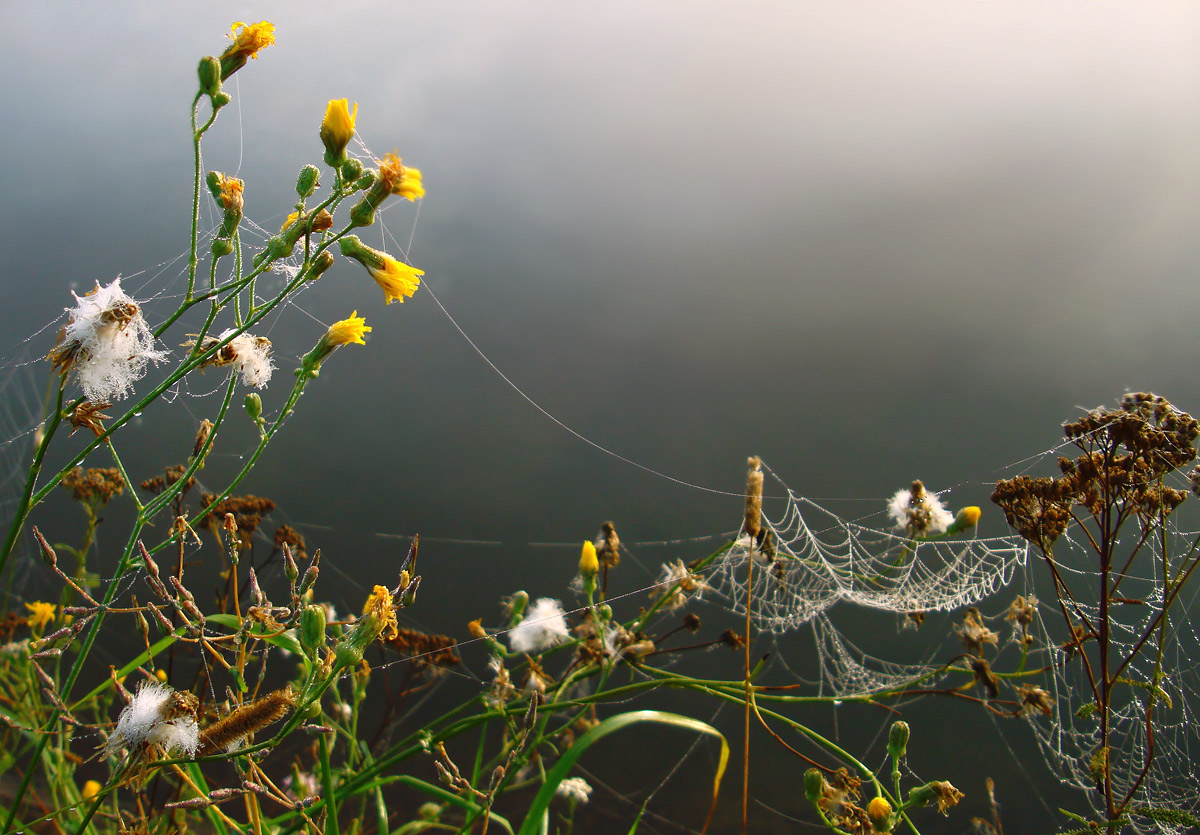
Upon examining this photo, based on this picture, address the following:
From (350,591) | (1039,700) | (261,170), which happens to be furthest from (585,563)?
(261,170)

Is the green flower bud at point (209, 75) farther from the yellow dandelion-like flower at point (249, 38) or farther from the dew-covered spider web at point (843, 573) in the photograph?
the dew-covered spider web at point (843, 573)

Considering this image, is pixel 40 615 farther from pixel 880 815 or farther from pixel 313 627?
pixel 880 815

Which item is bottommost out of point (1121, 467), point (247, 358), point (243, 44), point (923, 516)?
point (247, 358)

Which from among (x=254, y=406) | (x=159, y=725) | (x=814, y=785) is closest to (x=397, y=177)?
(x=254, y=406)

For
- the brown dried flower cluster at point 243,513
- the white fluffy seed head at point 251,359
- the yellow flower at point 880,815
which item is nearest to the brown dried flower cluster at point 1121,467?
the yellow flower at point 880,815

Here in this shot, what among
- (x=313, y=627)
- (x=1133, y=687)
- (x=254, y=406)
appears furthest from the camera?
(x=1133, y=687)

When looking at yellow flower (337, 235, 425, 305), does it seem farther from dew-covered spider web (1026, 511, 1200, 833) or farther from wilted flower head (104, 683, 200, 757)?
dew-covered spider web (1026, 511, 1200, 833)

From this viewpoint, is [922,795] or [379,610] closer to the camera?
[379,610]
